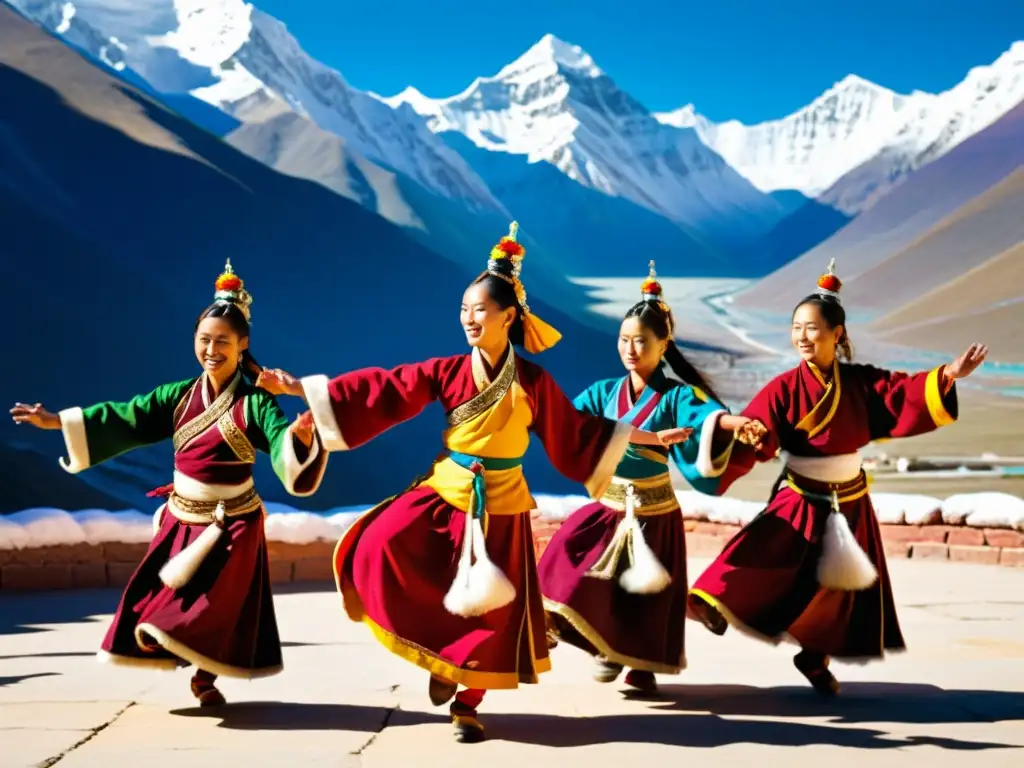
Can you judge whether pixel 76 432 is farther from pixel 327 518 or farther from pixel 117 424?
pixel 327 518

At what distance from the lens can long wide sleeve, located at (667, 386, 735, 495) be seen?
147 inches

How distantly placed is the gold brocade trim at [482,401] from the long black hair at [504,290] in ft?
0.56

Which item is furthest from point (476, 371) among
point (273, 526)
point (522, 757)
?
point (273, 526)

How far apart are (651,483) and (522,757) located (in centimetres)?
128

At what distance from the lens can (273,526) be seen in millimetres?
5895

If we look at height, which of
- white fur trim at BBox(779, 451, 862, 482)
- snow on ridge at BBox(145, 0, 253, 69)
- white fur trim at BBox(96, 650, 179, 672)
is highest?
snow on ridge at BBox(145, 0, 253, 69)

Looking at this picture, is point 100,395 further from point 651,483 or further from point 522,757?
point 522,757

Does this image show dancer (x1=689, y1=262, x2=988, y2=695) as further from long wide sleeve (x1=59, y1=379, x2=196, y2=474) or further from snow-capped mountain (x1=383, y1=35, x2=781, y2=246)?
snow-capped mountain (x1=383, y1=35, x2=781, y2=246)

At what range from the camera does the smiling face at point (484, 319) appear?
338cm

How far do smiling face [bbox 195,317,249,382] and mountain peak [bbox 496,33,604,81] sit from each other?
365 inches

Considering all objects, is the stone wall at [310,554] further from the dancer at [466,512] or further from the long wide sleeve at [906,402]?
the long wide sleeve at [906,402]

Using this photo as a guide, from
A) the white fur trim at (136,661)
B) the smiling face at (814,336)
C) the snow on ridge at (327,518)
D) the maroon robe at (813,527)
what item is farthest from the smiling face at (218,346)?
the snow on ridge at (327,518)

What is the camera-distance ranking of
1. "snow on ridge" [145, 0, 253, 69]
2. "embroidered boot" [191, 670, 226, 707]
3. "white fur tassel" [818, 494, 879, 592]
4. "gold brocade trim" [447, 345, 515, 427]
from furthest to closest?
"snow on ridge" [145, 0, 253, 69]
"white fur tassel" [818, 494, 879, 592]
"embroidered boot" [191, 670, 226, 707]
"gold brocade trim" [447, 345, 515, 427]

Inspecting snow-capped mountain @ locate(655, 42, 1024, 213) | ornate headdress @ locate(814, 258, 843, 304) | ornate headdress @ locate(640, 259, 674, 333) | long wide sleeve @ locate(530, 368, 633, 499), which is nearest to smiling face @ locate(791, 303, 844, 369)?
ornate headdress @ locate(814, 258, 843, 304)
